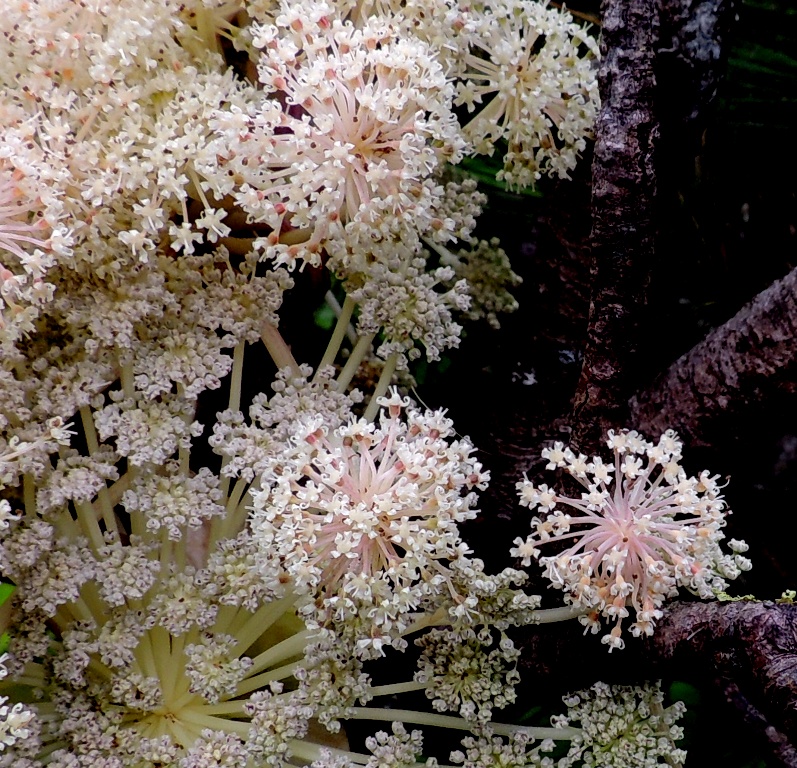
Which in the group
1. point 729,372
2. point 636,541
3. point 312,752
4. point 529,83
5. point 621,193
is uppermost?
point 529,83

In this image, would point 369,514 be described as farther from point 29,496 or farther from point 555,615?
point 29,496

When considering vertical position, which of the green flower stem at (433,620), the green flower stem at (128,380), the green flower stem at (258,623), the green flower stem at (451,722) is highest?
the green flower stem at (128,380)

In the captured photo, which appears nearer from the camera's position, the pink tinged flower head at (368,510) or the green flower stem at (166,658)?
A: the pink tinged flower head at (368,510)

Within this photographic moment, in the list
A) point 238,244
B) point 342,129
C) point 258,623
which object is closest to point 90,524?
point 258,623

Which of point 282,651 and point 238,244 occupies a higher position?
point 238,244

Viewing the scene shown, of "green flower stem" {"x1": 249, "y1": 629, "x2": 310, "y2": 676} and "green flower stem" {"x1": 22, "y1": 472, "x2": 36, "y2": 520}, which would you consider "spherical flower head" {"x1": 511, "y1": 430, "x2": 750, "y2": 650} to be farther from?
"green flower stem" {"x1": 22, "y1": 472, "x2": 36, "y2": 520}

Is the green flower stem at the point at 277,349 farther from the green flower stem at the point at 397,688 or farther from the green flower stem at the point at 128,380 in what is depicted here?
the green flower stem at the point at 397,688

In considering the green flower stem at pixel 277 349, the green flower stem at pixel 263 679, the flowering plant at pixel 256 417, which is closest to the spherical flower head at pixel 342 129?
the flowering plant at pixel 256 417

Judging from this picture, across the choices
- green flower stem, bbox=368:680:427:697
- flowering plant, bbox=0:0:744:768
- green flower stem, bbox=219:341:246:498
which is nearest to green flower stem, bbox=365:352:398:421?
flowering plant, bbox=0:0:744:768
